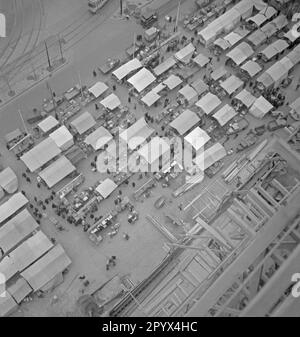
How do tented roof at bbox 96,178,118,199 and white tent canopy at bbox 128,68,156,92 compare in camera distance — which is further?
white tent canopy at bbox 128,68,156,92

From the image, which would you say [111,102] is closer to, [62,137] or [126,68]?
[126,68]

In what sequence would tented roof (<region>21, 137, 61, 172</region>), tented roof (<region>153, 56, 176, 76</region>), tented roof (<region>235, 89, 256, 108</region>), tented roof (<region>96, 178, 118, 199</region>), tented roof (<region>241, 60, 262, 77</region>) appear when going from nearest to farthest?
tented roof (<region>96, 178, 118, 199</region>) < tented roof (<region>21, 137, 61, 172</region>) < tented roof (<region>235, 89, 256, 108</region>) < tented roof (<region>153, 56, 176, 76</region>) < tented roof (<region>241, 60, 262, 77</region>)

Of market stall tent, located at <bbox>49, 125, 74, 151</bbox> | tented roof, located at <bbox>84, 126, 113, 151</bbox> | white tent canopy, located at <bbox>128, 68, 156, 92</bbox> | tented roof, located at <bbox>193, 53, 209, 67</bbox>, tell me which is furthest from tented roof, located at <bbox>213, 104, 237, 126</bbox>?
market stall tent, located at <bbox>49, 125, 74, 151</bbox>

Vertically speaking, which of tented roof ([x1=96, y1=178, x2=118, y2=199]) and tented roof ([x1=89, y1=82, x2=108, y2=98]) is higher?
tented roof ([x1=89, y1=82, x2=108, y2=98])

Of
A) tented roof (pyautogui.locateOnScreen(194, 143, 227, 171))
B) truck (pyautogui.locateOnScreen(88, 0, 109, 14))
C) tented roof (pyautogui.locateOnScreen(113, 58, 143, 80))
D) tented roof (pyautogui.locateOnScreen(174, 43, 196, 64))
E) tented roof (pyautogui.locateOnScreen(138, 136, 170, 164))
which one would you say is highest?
truck (pyautogui.locateOnScreen(88, 0, 109, 14))

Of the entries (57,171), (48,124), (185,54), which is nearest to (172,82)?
(185,54)

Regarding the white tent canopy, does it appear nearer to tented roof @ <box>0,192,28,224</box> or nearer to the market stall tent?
the market stall tent
